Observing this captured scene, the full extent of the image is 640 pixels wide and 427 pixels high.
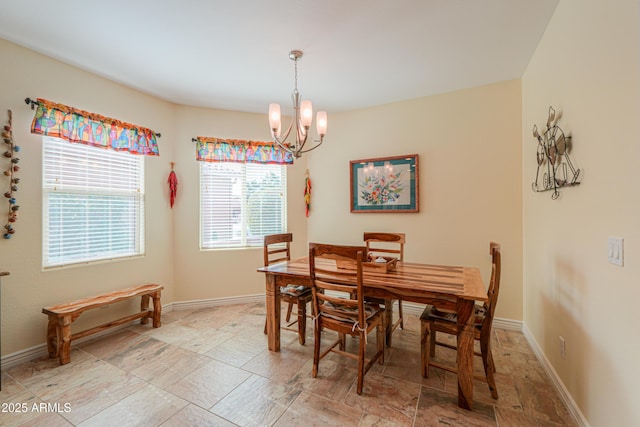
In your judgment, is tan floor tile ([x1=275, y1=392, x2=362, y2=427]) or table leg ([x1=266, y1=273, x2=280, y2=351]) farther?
table leg ([x1=266, y1=273, x2=280, y2=351])

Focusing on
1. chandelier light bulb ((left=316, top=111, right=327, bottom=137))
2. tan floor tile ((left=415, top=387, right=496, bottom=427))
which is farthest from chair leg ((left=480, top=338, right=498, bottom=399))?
chandelier light bulb ((left=316, top=111, right=327, bottom=137))

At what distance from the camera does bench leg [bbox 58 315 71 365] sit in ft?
7.45

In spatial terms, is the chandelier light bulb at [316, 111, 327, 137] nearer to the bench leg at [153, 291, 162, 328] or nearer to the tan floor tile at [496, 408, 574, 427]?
the tan floor tile at [496, 408, 574, 427]

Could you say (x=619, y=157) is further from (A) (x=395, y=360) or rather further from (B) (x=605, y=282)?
(A) (x=395, y=360)

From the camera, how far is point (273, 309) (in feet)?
7.96

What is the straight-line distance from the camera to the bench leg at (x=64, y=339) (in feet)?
7.45

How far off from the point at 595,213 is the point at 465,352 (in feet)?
3.57

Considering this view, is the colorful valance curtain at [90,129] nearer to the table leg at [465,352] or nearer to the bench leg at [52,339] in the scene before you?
the bench leg at [52,339]

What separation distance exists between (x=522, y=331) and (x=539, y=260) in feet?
3.20

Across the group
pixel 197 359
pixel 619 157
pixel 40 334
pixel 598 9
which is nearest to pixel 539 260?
pixel 619 157

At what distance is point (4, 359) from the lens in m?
2.20

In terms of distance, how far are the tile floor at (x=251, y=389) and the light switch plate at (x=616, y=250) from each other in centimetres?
109

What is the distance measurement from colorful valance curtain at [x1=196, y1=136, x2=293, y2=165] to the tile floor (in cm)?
226

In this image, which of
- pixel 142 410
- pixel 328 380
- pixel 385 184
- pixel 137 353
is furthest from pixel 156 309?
pixel 385 184
